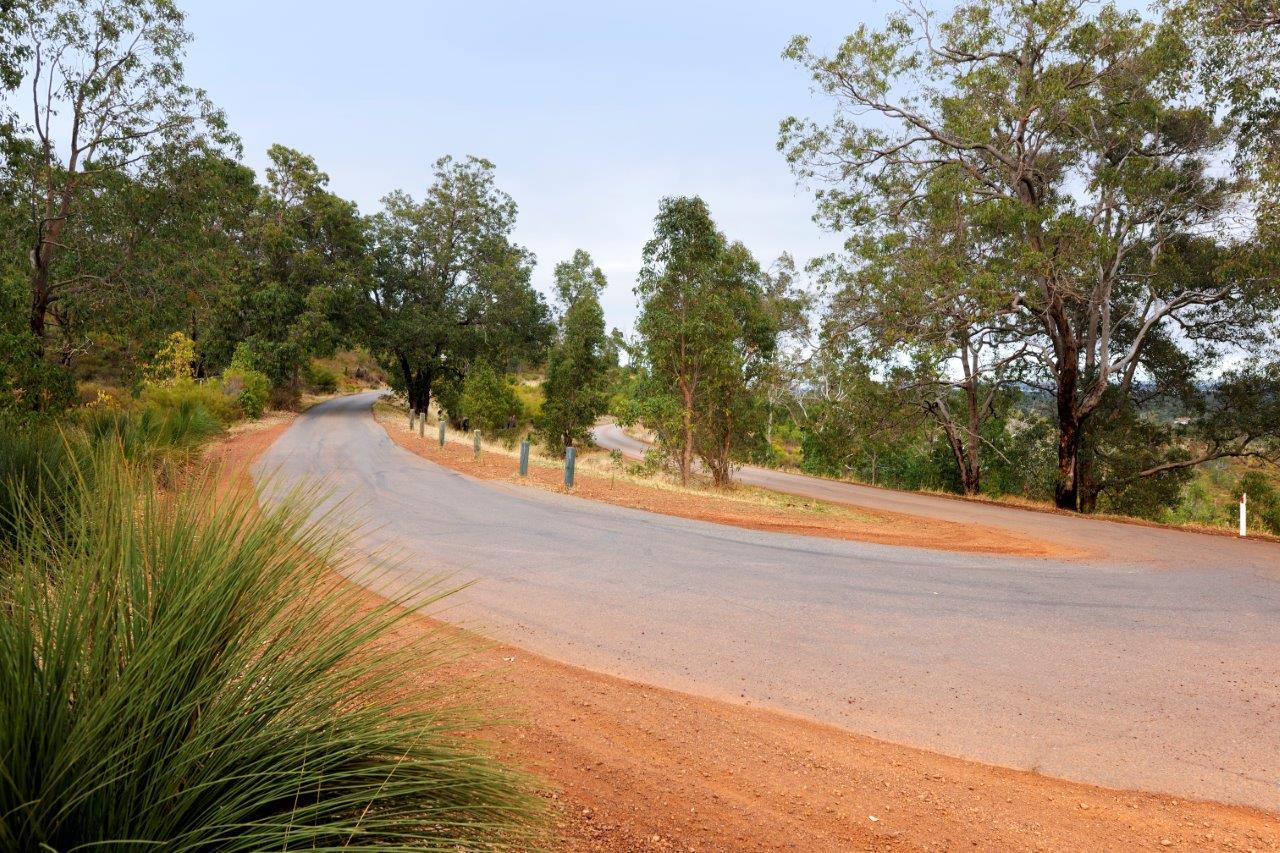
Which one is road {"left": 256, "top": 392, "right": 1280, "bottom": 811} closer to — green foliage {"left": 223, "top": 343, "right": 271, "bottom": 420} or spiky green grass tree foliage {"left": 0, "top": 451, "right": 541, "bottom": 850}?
spiky green grass tree foliage {"left": 0, "top": 451, "right": 541, "bottom": 850}

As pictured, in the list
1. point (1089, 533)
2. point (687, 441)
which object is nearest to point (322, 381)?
point (687, 441)

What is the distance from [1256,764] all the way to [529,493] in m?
12.0

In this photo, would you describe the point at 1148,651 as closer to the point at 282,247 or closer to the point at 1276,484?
the point at 1276,484

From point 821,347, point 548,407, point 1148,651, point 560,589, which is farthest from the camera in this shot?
point 548,407

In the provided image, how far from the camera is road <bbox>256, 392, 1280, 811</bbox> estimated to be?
13.8 feet

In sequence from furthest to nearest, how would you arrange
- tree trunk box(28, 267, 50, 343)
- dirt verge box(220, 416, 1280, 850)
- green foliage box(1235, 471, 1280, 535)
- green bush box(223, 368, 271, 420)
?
green bush box(223, 368, 271, 420), green foliage box(1235, 471, 1280, 535), tree trunk box(28, 267, 50, 343), dirt verge box(220, 416, 1280, 850)

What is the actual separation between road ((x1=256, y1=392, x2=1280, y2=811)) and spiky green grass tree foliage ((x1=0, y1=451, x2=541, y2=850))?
79cm

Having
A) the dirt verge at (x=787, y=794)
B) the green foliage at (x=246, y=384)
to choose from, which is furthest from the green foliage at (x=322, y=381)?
the dirt verge at (x=787, y=794)

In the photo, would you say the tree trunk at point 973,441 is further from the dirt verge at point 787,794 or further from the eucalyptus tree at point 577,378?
the dirt verge at point 787,794

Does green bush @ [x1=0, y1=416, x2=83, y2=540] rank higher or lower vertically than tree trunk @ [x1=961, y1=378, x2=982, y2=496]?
lower

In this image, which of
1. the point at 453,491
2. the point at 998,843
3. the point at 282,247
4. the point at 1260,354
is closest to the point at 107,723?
the point at 998,843

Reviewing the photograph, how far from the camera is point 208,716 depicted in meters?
1.83

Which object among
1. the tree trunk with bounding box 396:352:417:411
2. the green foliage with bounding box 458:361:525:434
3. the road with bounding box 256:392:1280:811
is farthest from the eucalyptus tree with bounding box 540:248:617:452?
the road with bounding box 256:392:1280:811

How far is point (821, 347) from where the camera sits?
22.2 metres
